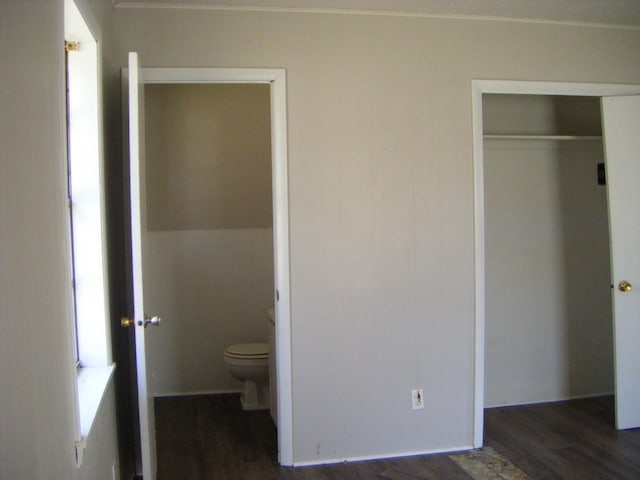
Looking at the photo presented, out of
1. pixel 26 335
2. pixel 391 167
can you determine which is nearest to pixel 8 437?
pixel 26 335

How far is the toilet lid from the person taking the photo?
4.17 m

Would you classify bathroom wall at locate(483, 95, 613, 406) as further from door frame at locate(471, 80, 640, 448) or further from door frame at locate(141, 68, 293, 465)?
door frame at locate(141, 68, 293, 465)

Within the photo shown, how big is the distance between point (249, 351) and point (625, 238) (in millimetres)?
2536

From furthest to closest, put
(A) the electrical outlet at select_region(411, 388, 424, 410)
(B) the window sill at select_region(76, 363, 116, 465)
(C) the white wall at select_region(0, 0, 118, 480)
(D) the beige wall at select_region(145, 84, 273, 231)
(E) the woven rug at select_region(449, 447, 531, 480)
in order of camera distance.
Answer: (D) the beige wall at select_region(145, 84, 273, 231), (A) the electrical outlet at select_region(411, 388, 424, 410), (E) the woven rug at select_region(449, 447, 531, 480), (B) the window sill at select_region(76, 363, 116, 465), (C) the white wall at select_region(0, 0, 118, 480)

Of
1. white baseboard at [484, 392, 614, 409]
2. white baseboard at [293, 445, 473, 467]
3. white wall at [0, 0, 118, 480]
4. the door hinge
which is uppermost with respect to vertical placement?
the door hinge

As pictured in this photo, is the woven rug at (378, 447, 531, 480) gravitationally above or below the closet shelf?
below

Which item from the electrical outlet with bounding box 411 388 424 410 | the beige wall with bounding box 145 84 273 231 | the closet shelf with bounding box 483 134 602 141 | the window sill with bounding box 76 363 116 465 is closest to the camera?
the window sill with bounding box 76 363 116 465

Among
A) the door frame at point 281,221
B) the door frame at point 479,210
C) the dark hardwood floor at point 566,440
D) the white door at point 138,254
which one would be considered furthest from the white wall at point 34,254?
the dark hardwood floor at point 566,440

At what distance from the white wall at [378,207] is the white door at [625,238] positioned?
68cm

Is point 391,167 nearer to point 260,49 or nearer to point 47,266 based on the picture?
point 260,49

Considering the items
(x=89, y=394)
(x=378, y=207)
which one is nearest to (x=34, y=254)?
(x=89, y=394)

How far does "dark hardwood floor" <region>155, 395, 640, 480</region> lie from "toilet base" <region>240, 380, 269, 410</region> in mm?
77

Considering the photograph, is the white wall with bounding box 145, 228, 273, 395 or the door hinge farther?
the white wall with bounding box 145, 228, 273, 395

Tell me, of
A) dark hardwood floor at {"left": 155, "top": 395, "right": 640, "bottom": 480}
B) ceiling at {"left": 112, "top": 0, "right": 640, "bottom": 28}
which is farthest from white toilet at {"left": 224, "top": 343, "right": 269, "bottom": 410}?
ceiling at {"left": 112, "top": 0, "right": 640, "bottom": 28}
